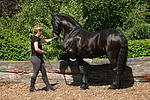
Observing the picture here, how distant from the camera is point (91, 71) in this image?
607cm

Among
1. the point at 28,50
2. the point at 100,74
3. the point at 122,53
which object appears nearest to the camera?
the point at 122,53

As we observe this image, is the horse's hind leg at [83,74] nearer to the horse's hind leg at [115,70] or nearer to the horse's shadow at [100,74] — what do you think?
the horse's shadow at [100,74]

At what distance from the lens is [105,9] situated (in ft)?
34.8

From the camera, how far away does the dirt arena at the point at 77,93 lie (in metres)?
4.86

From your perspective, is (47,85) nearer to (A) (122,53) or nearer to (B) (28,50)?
(A) (122,53)

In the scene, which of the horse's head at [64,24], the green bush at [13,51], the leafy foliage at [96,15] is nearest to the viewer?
the horse's head at [64,24]

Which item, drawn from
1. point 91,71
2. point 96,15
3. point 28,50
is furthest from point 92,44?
point 96,15

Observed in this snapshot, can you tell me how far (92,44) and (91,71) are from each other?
1.14 m

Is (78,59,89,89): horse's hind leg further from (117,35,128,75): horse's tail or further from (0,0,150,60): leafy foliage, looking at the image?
(0,0,150,60): leafy foliage

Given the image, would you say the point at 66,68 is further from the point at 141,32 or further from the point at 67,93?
the point at 141,32

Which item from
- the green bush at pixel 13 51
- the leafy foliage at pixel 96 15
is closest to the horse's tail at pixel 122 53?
the leafy foliage at pixel 96 15

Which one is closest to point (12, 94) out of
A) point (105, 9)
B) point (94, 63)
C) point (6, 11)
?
point (94, 63)

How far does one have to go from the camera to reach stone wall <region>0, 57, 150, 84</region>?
5966 mm

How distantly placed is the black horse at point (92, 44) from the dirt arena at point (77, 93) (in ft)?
0.87
